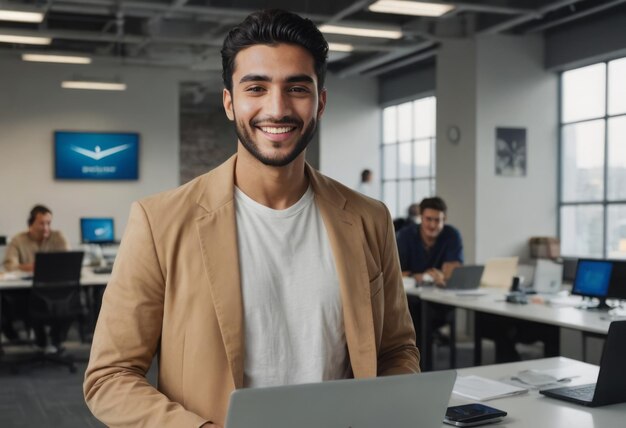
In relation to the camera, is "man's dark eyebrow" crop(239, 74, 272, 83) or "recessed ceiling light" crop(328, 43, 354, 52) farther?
"recessed ceiling light" crop(328, 43, 354, 52)

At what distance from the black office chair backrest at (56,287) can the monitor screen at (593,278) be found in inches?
163

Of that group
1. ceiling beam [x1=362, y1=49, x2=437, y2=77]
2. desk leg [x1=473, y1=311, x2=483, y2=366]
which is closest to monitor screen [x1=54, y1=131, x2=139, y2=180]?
ceiling beam [x1=362, y1=49, x2=437, y2=77]

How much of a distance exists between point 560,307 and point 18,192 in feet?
28.4

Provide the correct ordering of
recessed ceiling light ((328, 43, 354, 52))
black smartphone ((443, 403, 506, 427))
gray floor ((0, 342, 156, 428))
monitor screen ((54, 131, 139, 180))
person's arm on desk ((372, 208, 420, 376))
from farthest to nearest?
monitor screen ((54, 131, 139, 180)) < recessed ceiling light ((328, 43, 354, 52)) < gray floor ((0, 342, 156, 428)) < black smartphone ((443, 403, 506, 427)) < person's arm on desk ((372, 208, 420, 376))

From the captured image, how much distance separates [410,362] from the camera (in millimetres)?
1733

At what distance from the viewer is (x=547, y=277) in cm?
626

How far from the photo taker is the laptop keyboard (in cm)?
247

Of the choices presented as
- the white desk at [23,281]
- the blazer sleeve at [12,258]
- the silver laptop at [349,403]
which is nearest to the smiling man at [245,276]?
the silver laptop at [349,403]

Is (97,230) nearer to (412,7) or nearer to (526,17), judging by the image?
(412,7)

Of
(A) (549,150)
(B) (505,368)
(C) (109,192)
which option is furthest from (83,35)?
(B) (505,368)

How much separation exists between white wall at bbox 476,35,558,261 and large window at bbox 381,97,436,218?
2480 millimetres

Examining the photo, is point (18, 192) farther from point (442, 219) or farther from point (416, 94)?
point (442, 219)

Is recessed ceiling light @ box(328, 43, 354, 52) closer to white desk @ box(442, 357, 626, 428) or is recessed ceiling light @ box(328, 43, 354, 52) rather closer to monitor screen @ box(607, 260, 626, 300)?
monitor screen @ box(607, 260, 626, 300)

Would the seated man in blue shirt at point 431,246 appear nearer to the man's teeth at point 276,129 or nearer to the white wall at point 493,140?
the white wall at point 493,140
